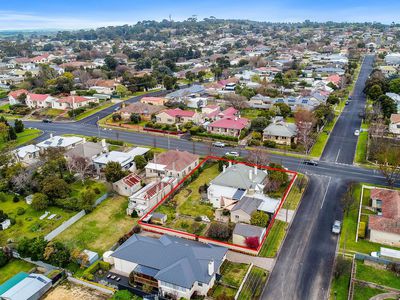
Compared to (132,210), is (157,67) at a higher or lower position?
higher

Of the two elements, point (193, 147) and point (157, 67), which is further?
point (157, 67)

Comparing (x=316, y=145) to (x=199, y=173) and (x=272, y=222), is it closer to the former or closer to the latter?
(x=199, y=173)

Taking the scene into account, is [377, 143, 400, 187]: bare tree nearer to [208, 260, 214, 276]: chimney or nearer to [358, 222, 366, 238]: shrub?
[358, 222, 366, 238]: shrub

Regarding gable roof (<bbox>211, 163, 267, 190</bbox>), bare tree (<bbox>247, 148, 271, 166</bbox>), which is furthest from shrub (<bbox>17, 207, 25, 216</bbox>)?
bare tree (<bbox>247, 148, 271, 166</bbox>)

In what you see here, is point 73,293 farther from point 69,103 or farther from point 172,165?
point 69,103

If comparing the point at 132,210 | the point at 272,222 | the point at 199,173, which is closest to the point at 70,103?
the point at 199,173

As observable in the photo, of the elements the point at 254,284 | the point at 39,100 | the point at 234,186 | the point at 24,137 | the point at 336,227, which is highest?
the point at 39,100

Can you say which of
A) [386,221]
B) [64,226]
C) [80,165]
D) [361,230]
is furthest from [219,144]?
[386,221]
